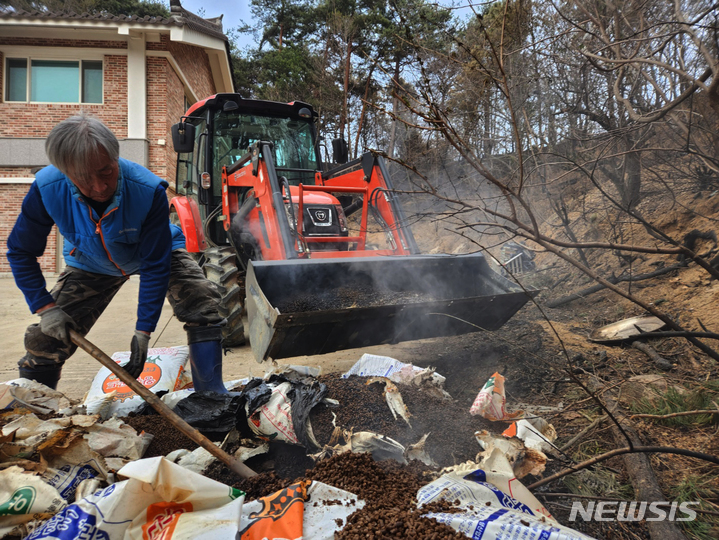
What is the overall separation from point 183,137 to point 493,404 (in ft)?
13.4

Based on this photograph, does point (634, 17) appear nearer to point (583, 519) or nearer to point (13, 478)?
point (583, 519)

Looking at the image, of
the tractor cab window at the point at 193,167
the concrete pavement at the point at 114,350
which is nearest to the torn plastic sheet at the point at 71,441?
the concrete pavement at the point at 114,350

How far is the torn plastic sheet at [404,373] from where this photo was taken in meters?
3.31

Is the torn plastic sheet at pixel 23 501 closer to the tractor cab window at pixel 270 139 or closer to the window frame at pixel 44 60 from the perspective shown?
the tractor cab window at pixel 270 139

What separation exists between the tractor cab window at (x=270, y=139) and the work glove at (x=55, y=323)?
320 centimetres

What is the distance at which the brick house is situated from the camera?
10.7 metres

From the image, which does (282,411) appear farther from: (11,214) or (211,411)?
(11,214)

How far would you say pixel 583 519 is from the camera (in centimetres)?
206

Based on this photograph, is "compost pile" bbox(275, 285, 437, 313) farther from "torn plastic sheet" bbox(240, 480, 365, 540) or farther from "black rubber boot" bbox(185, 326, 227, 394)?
"torn plastic sheet" bbox(240, 480, 365, 540)

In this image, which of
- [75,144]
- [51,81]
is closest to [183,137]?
[75,144]

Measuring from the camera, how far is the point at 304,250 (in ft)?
13.7

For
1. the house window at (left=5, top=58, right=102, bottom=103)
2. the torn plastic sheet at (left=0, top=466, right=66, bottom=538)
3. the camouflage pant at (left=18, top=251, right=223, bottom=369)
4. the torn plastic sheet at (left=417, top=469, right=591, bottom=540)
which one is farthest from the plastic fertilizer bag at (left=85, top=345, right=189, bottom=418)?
the house window at (left=5, top=58, right=102, bottom=103)

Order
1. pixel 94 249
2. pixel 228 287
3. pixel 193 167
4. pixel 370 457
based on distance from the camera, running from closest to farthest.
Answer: pixel 370 457
pixel 94 249
pixel 228 287
pixel 193 167

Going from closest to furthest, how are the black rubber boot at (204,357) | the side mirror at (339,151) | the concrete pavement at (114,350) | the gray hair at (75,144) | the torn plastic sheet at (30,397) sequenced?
the gray hair at (75,144)
the torn plastic sheet at (30,397)
the black rubber boot at (204,357)
the concrete pavement at (114,350)
the side mirror at (339,151)
